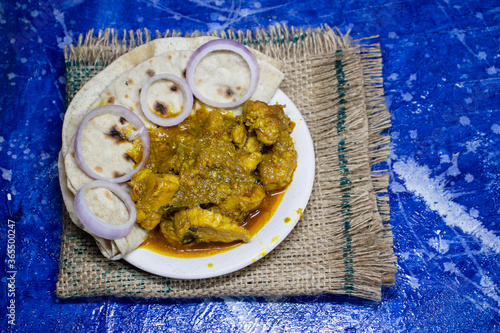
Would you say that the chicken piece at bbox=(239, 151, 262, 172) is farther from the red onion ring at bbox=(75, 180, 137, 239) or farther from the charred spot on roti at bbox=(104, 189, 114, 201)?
the charred spot on roti at bbox=(104, 189, 114, 201)

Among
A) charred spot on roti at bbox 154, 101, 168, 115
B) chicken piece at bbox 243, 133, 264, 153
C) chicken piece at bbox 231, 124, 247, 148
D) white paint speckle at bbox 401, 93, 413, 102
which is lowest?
chicken piece at bbox 243, 133, 264, 153

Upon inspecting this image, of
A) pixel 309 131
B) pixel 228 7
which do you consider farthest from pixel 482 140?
pixel 228 7

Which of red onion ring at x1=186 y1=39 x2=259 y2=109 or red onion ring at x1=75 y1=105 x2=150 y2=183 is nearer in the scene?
red onion ring at x1=75 y1=105 x2=150 y2=183

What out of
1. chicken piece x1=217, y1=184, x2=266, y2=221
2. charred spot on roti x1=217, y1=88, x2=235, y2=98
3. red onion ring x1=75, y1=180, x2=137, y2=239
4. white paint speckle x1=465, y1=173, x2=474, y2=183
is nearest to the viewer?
red onion ring x1=75, y1=180, x2=137, y2=239

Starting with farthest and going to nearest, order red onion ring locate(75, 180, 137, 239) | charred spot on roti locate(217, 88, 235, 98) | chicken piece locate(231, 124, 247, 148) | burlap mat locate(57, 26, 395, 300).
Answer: burlap mat locate(57, 26, 395, 300)
charred spot on roti locate(217, 88, 235, 98)
chicken piece locate(231, 124, 247, 148)
red onion ring locate(75, 180, 137, 239)

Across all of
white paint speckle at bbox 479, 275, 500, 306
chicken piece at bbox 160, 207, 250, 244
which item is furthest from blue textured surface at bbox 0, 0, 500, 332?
chicken piece at bbox 160, 207, 250, 244

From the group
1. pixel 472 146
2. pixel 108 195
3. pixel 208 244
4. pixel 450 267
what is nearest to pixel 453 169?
pixel 472 146

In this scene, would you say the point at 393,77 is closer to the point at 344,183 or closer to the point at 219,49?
the point at 344,183

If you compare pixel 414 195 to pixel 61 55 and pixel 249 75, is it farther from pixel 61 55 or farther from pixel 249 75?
pixel 61 55

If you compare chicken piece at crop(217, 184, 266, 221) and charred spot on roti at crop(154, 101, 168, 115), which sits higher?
charred spot on roti at crop(154, 101, 168, 115)
